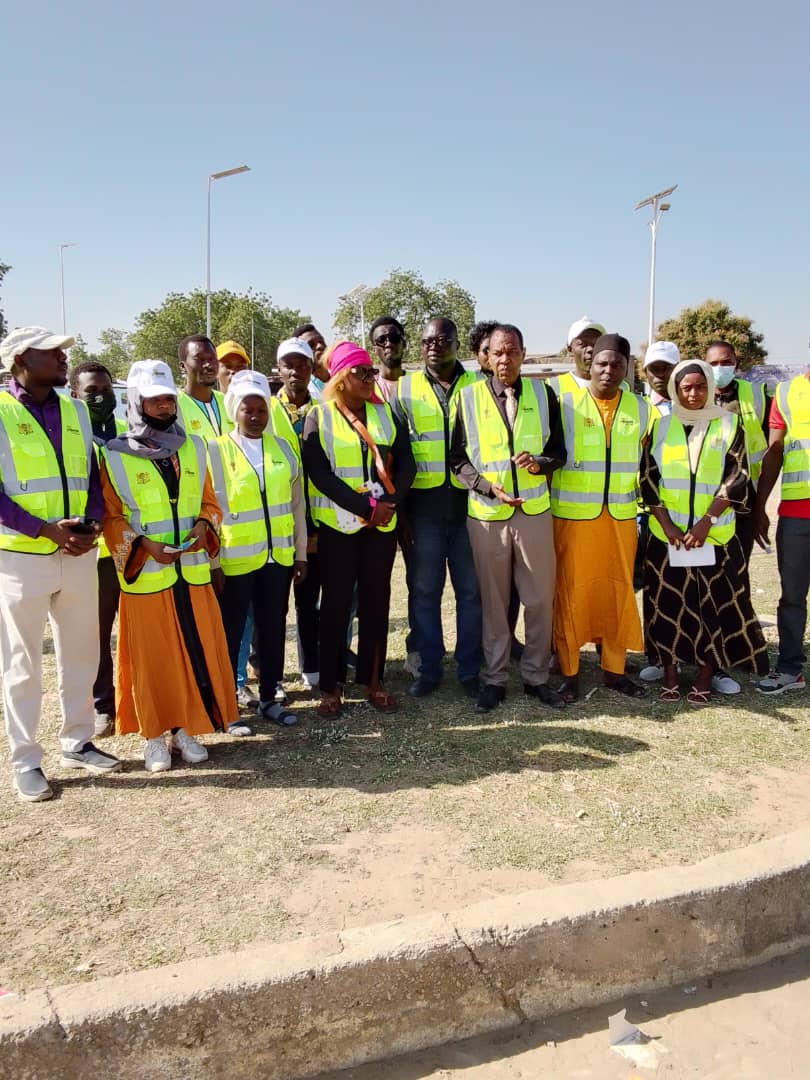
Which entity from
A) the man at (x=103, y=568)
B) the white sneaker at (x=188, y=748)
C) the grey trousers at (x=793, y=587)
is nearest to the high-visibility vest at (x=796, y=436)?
the grey trousers at (x=793, y=587)

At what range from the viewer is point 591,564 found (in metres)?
4.98

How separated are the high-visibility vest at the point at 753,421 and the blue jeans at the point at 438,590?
1850 millimetres

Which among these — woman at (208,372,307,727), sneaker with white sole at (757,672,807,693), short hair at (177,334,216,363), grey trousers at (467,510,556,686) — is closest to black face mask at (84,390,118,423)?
short hair at (177,334,216,363)

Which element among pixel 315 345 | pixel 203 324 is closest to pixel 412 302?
pixel 203 324

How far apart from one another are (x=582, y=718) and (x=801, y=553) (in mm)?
1653

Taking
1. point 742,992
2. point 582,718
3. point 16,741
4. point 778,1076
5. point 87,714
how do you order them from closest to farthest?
point 778,1076 < point 742,992 < point 16,741 < point 87,714 < point 582,718

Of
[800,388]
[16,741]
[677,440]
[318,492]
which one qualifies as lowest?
[16,741]

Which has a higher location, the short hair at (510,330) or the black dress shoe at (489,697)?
the short hair at (510,330)

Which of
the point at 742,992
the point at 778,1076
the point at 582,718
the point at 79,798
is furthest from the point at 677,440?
the point at 79,798

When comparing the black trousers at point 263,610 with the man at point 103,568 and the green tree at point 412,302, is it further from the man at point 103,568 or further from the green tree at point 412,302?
the green tree at point 412,302

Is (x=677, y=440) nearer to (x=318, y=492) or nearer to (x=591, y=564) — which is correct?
(x=591, y=564)

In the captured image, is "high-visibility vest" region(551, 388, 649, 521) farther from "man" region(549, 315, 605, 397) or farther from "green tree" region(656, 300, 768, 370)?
"green tree" region(656, 300, 768, 370)

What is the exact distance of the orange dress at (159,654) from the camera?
411 cm

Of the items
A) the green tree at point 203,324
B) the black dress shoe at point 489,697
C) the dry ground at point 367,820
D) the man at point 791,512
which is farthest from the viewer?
the green tree at point 203,324
